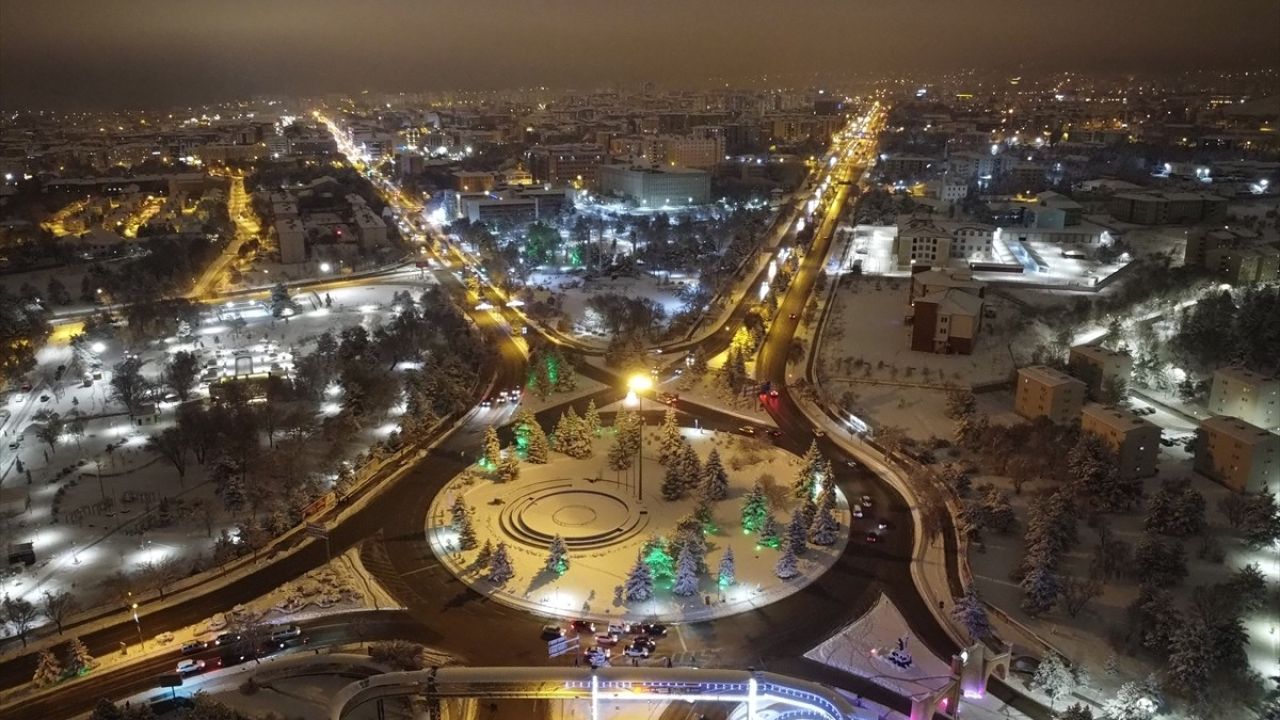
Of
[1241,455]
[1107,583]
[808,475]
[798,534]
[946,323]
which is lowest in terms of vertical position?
[1107,583]

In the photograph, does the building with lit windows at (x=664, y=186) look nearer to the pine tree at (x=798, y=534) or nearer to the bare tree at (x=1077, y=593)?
the pine tree at (x=798, y=534)

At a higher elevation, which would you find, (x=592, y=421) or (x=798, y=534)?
(x=592, y=421)

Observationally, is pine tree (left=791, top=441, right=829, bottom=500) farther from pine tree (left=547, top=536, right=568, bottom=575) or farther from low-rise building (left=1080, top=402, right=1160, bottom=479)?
low-rise building (left=1080, top=402, right=1160, bottom=479)

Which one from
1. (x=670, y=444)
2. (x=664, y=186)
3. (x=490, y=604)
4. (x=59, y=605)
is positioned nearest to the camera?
(x=59, y=605)

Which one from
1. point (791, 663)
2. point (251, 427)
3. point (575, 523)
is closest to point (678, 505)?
point (575, 523)

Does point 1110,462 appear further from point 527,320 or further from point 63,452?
point 63,452

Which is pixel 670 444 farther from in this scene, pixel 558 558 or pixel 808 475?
pixel 558 558

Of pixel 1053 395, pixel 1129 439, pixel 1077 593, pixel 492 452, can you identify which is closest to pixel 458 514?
pixel 492 452

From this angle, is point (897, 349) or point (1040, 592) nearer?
point (1040, 592)
